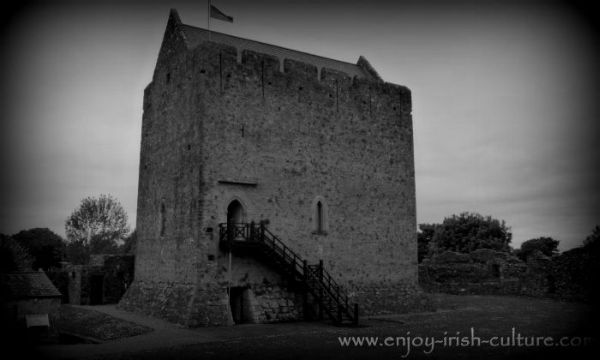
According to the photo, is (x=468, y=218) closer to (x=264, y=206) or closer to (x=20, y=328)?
(x=264, y=206)

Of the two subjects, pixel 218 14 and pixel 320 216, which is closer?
pixel 218 14

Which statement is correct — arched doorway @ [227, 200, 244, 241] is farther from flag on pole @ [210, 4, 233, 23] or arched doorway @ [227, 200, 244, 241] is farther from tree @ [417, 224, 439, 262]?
tree @ [417, 224, 439, 262]

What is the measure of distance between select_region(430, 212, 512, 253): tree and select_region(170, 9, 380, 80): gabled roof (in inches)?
1399

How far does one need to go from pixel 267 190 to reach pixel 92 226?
36.6 meters

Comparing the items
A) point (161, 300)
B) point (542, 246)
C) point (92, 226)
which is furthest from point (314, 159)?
point (542, 246)

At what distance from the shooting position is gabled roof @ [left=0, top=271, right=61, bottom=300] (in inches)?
553

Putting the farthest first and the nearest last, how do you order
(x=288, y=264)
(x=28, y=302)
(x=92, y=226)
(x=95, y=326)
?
(x=92, y=226)
(x=288, y=264)
(x=95, y=326)
(x=28, y=302)

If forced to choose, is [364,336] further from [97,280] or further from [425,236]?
[425,236]

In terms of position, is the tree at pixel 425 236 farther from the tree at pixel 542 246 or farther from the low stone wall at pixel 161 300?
the low stone wall at pixel 161 300

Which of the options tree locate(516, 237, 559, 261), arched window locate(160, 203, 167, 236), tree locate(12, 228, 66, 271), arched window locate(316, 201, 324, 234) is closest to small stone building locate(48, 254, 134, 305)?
arched window locate(160, 203, 167, 236)

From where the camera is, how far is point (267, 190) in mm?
21312

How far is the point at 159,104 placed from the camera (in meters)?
24.4

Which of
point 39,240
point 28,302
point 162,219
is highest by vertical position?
point 162,219

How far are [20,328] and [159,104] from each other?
12834 mm
